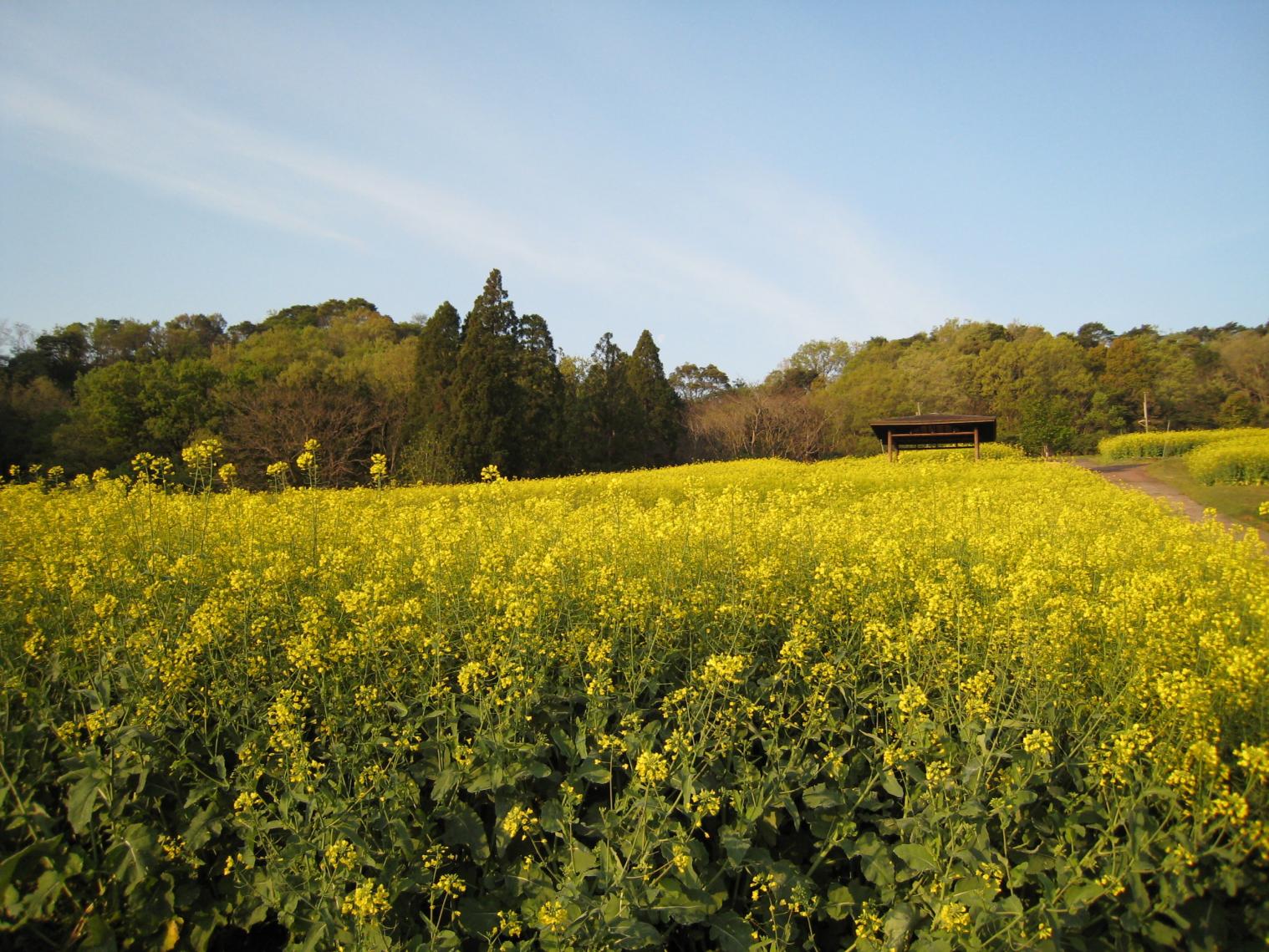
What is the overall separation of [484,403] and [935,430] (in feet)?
54.4

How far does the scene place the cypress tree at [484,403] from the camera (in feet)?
88.5

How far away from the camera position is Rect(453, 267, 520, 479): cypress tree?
26984mm

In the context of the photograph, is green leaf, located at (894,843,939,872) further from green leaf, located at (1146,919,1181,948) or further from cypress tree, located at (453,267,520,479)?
cypress tree, located at (453,267,520,479)

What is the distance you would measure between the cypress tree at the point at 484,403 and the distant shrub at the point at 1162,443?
29.7 metres

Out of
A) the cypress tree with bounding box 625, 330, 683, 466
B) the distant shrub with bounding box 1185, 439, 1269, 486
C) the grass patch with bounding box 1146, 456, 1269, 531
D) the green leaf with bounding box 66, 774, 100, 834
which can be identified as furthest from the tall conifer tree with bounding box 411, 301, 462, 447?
the green leaf with bounding box 66, 774, 100, 834

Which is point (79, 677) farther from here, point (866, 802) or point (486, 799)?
point (866, 802)

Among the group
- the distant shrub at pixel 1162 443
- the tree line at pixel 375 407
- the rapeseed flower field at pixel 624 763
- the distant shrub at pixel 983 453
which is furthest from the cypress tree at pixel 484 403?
the distant shrub at pixel 1162 443

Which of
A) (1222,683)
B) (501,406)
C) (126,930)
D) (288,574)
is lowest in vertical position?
(126,930)

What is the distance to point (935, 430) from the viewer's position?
2634 cm

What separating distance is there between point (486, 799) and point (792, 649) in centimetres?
136

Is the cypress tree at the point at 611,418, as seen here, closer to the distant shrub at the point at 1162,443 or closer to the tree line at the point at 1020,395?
the tree line at the point at 1020,395

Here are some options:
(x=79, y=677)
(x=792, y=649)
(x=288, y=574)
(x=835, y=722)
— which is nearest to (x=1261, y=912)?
(x=835, y=722)

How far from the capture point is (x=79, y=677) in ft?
10.9

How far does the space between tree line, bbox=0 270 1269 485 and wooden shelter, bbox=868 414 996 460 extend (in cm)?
1336
